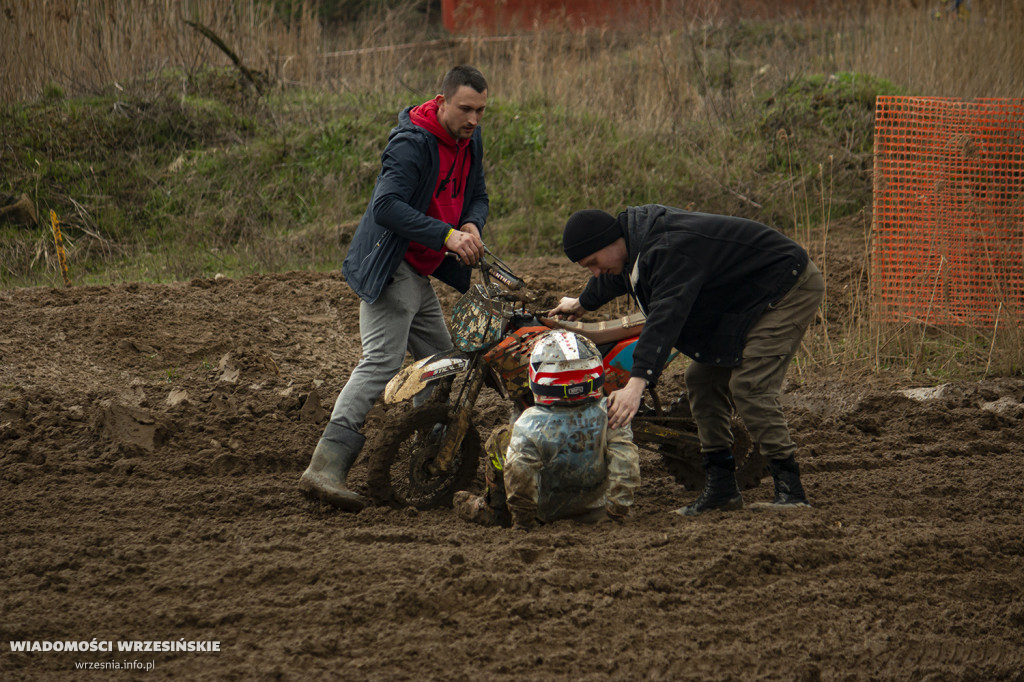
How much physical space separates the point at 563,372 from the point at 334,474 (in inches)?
57.0

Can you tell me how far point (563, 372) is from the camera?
4371mm

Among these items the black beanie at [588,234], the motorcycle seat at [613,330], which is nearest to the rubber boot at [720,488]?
the motorcycle seat at [613,330]

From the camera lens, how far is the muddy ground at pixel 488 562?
11.5ft

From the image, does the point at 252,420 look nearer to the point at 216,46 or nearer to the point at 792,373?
the point at 792,373

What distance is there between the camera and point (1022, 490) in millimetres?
5258

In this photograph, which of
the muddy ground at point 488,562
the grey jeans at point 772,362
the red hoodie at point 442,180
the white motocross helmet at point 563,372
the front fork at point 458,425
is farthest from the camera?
the red hoodie at point 442,180

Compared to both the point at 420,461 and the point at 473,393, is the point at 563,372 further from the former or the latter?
the point at 420,461

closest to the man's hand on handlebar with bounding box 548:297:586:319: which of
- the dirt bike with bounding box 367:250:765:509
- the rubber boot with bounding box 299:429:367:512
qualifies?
the dirt bike with bounding box 367:250:765:509

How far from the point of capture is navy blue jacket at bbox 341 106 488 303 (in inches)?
194

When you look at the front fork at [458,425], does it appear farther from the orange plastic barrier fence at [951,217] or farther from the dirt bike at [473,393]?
the orange plastic barrier fence at [951,217]

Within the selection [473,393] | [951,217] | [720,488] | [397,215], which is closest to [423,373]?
[473,393]

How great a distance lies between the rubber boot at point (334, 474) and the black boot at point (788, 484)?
6.97ft

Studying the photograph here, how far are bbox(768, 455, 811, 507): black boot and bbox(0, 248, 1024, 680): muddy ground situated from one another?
0.46 feet

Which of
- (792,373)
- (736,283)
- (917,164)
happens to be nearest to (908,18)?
(917,164)
